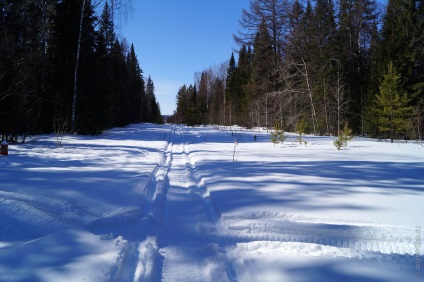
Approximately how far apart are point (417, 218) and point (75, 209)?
16.5 ft

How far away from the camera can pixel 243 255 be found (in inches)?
108

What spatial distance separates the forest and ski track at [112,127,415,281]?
1459cm

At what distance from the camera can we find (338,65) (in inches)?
843

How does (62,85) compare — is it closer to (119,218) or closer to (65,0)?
(65,0)

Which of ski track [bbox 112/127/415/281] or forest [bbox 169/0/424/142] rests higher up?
forest [bbox 169/0/424/142]

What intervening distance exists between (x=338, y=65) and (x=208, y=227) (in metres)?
22.3

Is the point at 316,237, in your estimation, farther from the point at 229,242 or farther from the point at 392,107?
the point at 392,107

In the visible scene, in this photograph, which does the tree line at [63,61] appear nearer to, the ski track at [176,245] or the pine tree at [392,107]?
the ski track at [176,245]

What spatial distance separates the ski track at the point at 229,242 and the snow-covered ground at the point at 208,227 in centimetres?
1

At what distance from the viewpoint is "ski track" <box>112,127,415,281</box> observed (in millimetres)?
2492

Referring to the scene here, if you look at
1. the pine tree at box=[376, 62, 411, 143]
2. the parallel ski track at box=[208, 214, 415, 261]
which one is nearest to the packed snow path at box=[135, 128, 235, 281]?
the parallel ski track at box=[208, 214, 415, 261]

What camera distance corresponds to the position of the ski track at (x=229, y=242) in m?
2.49

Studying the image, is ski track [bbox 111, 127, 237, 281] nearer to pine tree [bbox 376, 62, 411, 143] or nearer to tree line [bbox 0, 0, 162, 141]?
tree line [bbox 0, 0, 162, 141]

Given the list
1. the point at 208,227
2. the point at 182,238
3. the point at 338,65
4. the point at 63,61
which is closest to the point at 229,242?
the point at 208,227
